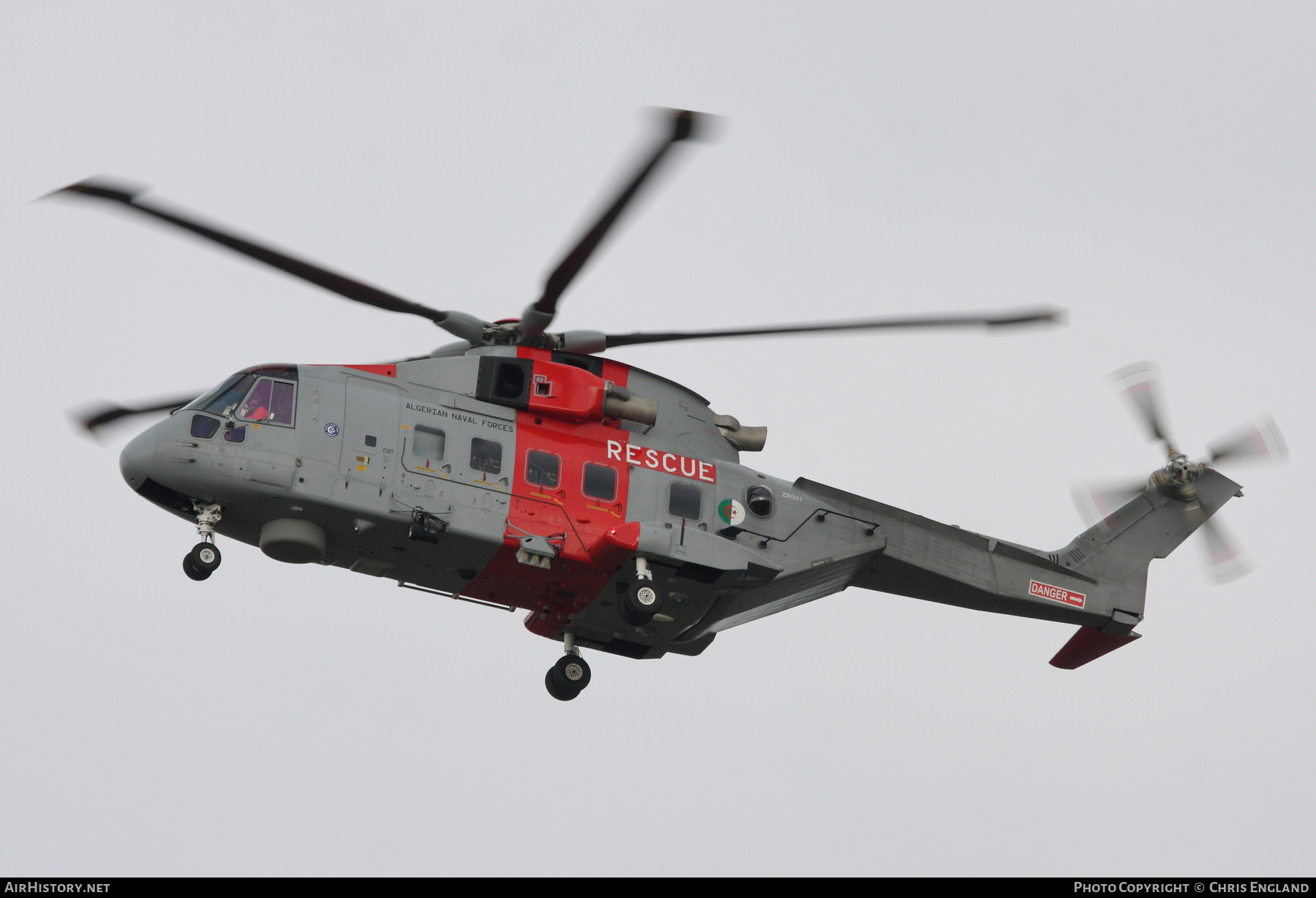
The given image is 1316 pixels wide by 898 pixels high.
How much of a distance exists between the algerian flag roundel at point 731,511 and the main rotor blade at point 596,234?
11.8 ft

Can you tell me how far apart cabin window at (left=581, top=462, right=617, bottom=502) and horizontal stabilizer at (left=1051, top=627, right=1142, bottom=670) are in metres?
8.69

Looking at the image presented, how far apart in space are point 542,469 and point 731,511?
282 centimetres

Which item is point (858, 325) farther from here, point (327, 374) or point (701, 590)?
point (327, 374)

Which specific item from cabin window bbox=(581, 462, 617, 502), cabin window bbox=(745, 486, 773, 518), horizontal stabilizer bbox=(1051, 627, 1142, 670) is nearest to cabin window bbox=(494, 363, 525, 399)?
cabin window bbox=(581, 462, 617, 502)

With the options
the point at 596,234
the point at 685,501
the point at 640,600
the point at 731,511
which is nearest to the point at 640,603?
the point at 640,600

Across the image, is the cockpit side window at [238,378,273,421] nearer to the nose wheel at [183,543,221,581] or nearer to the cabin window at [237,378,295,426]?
the cabin window at [237,378,295,426]

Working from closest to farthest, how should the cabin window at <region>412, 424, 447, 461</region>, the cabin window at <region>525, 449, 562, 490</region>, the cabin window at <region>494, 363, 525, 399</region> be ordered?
1. the cabin window at <region>412, 424, 447, 461</region>
2. the cabin window at <region>525, 449, 562, 490</region>
3. the cabin window at <region>494, 363, 525, 399</region>

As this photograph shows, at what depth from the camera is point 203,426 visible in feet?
64.6

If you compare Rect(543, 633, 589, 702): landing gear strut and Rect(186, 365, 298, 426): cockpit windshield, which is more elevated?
Rect(186, 365, 298, 426): cockpit windshield

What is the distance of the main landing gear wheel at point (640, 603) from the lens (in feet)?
67.7

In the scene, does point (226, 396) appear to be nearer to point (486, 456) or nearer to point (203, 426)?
point (203, 426)

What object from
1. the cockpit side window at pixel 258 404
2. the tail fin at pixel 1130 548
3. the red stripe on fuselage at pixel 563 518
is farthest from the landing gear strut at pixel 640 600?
the tail fin at pixel 1130 548

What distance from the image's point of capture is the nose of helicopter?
19422 mm

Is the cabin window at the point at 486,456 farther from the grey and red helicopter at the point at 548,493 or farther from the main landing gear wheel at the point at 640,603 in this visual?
the main landing gear wheel at the point at 640,603
